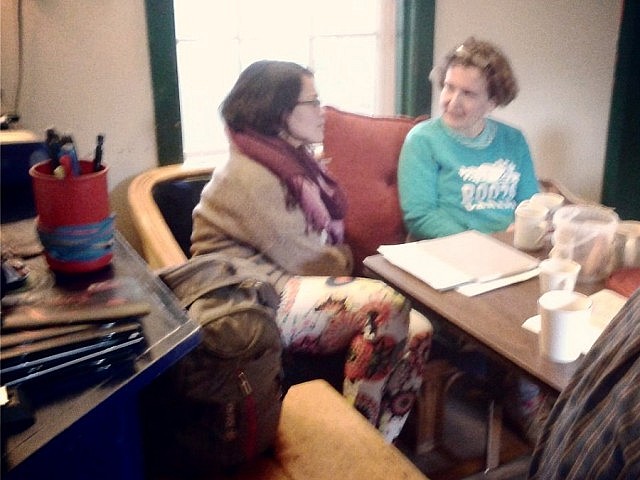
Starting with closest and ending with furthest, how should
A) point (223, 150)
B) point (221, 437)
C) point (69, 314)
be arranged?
1. point (69, 314)
2. point (221, 437)
3. point (223, 150)

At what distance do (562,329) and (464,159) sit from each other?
1181 mm

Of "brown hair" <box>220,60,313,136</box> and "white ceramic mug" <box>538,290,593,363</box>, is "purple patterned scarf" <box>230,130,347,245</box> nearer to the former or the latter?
"brown hair" <box>220,60,313,136</box>

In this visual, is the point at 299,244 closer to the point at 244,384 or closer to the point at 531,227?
the point at 531,227

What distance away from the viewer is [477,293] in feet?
4.72

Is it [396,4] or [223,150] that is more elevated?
[396,4]

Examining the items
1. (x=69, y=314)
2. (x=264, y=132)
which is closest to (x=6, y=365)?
(x=69, y=314)

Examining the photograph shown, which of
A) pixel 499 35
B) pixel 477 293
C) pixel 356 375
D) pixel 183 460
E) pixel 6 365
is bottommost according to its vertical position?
pixel 356 375

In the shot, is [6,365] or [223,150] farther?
[223,150]

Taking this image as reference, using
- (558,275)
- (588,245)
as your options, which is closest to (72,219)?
(558,275)

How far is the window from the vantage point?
246 centimetres

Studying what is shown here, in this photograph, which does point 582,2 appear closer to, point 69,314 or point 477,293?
point 477,293

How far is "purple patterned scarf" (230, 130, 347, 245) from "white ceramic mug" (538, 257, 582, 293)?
73 centimetres

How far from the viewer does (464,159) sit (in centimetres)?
227

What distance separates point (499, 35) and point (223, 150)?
122 cm
